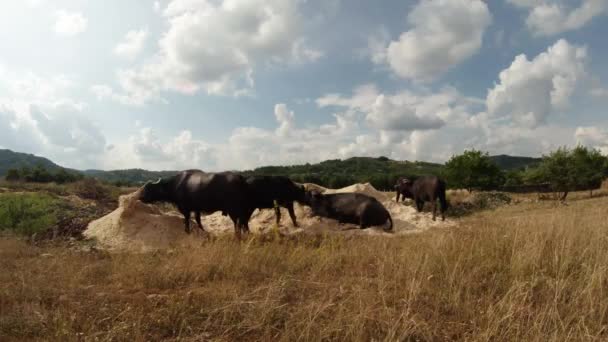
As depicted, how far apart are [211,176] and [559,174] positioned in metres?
33.0

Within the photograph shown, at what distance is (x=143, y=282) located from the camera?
189 inches

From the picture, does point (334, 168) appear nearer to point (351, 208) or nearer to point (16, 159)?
point (351, 208)

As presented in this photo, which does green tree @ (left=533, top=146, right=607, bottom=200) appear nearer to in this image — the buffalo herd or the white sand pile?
the buffalo herd

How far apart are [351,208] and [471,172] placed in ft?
92.3

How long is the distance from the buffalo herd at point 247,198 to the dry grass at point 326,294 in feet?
11.7

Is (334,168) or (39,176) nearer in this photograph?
(39,176)

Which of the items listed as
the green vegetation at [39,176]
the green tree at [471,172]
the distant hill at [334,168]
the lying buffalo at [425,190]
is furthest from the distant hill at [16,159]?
the lying buffalo at [425,190]

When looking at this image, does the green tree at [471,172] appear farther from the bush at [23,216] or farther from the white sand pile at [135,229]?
the bush at [23,216]

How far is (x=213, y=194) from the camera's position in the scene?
1038 centimetres

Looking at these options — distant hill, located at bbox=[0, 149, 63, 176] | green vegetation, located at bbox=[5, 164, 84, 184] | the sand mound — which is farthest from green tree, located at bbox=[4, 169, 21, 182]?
distant hill, located at bbox=[0, 149, 63, 176]

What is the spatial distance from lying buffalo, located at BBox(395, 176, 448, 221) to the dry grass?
12.1 m

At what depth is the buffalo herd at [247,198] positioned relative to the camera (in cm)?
1034

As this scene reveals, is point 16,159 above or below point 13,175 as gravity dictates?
above

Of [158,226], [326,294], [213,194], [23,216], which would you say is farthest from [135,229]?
[326,294]
